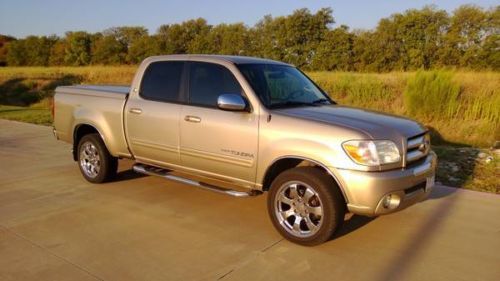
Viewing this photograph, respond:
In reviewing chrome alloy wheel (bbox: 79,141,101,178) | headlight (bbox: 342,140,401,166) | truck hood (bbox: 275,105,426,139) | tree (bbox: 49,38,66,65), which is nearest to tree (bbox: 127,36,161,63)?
tree (bbox: 49,38,66,65)

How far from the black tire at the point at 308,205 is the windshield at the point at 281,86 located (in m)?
0.86

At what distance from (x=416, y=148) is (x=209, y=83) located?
2.38 m

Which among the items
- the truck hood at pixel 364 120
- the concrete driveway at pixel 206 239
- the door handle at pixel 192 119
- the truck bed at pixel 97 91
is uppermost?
the truck bed at pixel 97 91

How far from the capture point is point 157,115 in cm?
562

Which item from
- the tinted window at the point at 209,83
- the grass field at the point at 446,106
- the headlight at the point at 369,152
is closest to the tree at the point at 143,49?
the grass field at the point at 446,106

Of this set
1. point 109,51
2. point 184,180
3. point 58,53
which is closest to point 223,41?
point 109,51

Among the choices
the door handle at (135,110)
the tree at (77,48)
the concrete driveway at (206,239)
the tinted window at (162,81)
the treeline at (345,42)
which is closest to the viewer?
the concrete driveway at (206,239)

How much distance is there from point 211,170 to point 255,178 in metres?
0.64

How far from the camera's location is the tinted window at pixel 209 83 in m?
5.09

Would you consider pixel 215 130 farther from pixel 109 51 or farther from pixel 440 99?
pixel 109 51

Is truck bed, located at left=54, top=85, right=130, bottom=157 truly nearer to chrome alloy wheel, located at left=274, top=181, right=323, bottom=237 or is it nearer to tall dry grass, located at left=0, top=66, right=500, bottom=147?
chrome alloy wheel, located at left=274, top=181, right=323, bottom=237

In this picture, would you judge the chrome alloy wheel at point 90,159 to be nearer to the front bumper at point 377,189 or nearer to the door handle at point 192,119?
the door handle at point 192,119

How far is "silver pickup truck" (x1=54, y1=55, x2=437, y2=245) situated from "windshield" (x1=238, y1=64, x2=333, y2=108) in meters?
0.02

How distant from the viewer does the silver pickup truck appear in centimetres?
412
